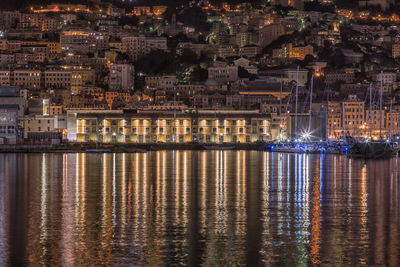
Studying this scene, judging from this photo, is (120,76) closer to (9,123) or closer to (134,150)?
(9,123)

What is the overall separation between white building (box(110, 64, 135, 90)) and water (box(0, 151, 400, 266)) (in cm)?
5538

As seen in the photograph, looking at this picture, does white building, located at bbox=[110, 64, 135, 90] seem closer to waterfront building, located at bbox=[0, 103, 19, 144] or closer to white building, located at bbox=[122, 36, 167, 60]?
white building, located at bbox=[122, 36, 167, 60]

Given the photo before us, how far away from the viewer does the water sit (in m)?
17.6

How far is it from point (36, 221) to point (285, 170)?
22.7 metres

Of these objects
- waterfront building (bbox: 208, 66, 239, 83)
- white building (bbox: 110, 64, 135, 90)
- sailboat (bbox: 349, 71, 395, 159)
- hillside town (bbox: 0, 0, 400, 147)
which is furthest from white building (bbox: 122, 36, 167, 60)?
sailboat (bbox: 349, 71, 395, 159)

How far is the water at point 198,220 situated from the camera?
17.6 m

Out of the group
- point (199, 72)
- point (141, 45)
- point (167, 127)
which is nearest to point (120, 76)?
point (141, 45)

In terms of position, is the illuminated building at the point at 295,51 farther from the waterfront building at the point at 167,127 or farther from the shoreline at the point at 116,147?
the shoreline at the point at 116,147

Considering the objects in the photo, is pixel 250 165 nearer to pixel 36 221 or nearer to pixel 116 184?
pixel 116 184

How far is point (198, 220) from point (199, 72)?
78354mm

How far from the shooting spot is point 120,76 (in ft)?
306

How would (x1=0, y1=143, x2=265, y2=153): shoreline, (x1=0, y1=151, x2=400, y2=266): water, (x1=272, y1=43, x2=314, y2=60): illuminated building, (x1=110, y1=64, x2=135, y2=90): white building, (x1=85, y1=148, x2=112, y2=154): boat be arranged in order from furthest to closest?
(x1=272, y1=43, x2=314, y2=60): illuminated building, (x1=110, y1=64, x2=135, y2=90): white building, (x1=0, y1=143, x2=265, y2=153): shoreline, (x1=85, y1=148, x2=112, y2=154): boat, (x1=0, y1=151, x2=400, y2=266): water

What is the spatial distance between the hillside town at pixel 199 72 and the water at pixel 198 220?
35.3 meters

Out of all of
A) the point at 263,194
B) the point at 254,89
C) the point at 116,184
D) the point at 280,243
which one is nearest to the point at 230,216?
the point at 280,243
